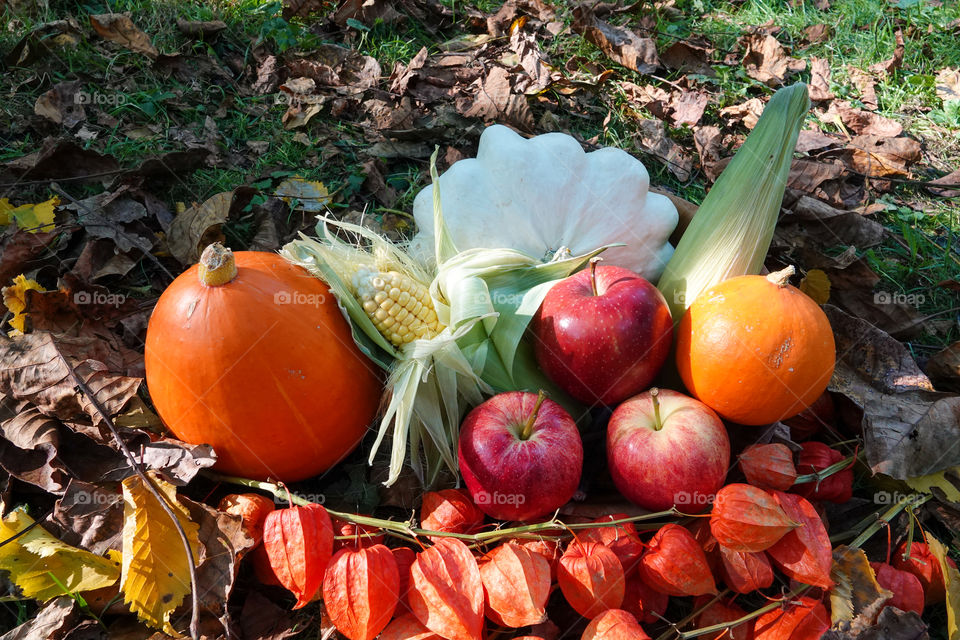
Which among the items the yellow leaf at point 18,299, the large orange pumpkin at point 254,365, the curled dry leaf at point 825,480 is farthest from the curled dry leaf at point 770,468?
the yellow leaf at point 18,299

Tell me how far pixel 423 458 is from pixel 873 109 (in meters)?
3.39

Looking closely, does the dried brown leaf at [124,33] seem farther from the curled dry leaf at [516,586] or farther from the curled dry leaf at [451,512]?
the curled dry leaf at [516,586]

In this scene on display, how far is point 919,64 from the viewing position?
14.1 ft

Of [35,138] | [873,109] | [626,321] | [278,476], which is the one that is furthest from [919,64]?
[35,138]

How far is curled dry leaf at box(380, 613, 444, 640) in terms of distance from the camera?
173 cm

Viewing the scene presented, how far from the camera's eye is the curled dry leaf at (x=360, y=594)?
1.71 m

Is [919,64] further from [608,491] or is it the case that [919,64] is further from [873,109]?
[608,491]

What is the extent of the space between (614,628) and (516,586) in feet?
0.80

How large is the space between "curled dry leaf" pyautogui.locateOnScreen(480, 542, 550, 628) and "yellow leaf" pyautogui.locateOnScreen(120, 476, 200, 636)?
0.80 meters

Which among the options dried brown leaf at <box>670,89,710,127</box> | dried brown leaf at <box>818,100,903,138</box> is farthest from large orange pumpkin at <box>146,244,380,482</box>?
dried brown leaf at <box>818,100,903,138</box>

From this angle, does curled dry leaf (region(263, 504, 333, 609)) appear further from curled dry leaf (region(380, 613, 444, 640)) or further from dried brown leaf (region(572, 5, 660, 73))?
dried brown leaf (region(572, 5, 660, 73))

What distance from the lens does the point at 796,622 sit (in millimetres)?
1765

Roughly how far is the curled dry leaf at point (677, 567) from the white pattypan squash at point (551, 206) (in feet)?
3.84

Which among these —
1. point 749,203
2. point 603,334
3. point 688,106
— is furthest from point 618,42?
point 603,334
